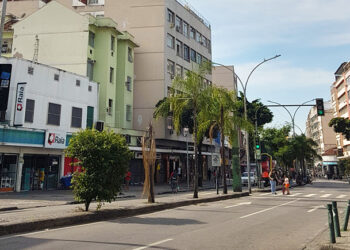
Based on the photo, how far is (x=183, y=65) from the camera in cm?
4509

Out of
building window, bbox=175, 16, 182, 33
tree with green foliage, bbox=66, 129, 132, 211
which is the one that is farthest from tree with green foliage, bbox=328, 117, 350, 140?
tree with green foliage, bbox=66, 129, 132, 211

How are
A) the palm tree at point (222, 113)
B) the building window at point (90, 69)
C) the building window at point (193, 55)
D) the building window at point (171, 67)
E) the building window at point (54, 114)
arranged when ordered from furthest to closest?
1. the building window at point (193, 55)
2. the building window at point (171, 67)
3. the building window at point (90, 69)
4. the building window at point (54, 114)
5. the palm tree at point (222, 113)

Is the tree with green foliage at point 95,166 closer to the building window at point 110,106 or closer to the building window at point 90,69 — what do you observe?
the building window at point 110,106

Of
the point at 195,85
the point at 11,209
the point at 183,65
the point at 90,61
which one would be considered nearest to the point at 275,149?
the point at 183,65

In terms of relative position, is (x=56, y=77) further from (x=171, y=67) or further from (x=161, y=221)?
(x=161, y=221)

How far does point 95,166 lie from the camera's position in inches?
449

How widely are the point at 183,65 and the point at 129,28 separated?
8808 mm

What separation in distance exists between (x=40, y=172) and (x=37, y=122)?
4.13m

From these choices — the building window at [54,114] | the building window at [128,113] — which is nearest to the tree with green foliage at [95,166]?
the building window at [54,114]

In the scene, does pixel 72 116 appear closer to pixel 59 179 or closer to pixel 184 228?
pixel 59 179

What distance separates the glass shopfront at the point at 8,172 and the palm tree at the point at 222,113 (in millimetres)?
14278

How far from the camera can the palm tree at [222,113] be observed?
21.5 metres

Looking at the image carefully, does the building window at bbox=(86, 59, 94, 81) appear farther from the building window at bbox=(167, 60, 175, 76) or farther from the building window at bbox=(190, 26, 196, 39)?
the building window at bbox=(190, 26, 196, 39)

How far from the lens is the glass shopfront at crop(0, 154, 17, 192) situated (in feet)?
77.1
